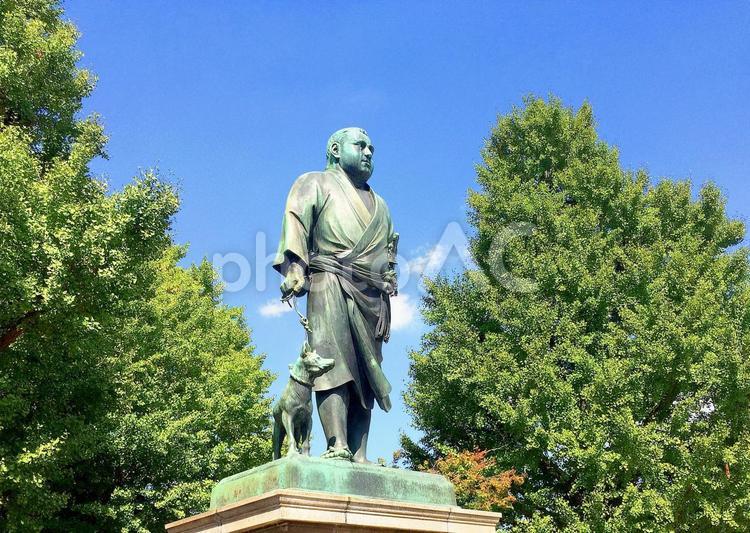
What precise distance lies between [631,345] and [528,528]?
4.86m

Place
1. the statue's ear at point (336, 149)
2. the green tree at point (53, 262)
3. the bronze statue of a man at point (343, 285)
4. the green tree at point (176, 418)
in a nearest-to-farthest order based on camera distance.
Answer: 1. the bronze statue of a man at point (343, 285)
2. the statue's ear at point (336, 149)
3. the green tree at point (53, 262)
4. the green tree at point (176, 418)

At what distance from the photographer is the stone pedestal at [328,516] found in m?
5.20

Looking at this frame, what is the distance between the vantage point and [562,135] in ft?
74.4

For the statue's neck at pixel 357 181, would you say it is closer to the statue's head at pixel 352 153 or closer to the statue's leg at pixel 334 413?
the statue's head at pixel 352 153

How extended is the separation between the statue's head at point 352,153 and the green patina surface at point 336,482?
2.81 m

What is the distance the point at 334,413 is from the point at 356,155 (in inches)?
96.0

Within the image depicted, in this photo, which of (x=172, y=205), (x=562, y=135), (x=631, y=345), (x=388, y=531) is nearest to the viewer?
(x=388, y=531)

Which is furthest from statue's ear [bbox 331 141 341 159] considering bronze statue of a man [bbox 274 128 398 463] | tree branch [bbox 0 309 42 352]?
tree branch [bbox 0 309 42 352]

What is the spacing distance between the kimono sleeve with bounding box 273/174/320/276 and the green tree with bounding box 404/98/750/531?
12303 millimetres

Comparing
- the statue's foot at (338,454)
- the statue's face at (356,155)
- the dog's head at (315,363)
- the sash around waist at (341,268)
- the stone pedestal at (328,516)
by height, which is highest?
the statue's face at (356,155)

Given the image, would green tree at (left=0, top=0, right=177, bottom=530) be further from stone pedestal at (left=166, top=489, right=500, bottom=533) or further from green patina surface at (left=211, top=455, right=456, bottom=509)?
stone pedestal at (left=166, top=489, right=500, bottom=533)

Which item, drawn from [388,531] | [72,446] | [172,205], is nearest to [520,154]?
[172,205]

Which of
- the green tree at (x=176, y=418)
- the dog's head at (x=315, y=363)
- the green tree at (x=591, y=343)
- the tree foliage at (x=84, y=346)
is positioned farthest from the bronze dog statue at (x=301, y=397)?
the green tree at (x=591, y=343)

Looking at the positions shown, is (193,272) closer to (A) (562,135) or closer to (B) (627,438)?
(A) (562,135)
